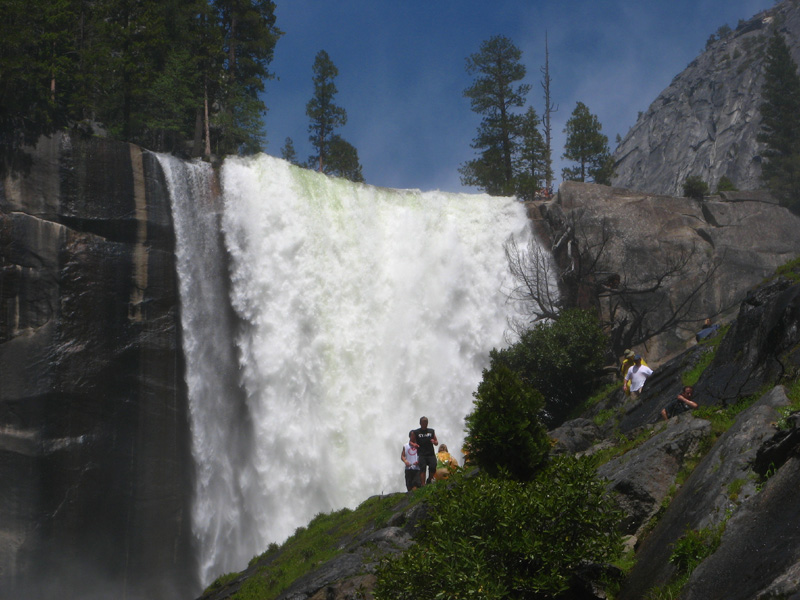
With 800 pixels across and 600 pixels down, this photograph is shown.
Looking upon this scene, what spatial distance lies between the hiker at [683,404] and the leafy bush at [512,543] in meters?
5.17

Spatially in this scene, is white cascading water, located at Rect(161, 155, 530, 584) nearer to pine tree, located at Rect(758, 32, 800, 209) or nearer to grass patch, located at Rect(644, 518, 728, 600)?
grass patch, located at Rect(644, 518, 728, 600)

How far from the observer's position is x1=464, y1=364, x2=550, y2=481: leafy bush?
31.8ft

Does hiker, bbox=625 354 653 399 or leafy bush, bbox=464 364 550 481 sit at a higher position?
hiker, bbox=625 354 653 399

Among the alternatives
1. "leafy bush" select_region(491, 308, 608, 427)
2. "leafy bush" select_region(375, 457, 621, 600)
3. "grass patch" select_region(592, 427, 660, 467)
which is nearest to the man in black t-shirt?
"grass patch" select_region(592, 427, 660, 467)

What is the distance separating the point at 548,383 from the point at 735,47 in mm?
93850

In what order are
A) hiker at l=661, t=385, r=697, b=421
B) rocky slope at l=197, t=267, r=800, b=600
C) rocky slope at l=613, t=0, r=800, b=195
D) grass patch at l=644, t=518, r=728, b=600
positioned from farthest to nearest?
rocky slope at l=613, t=0, r=800, b=195 < hiker at l=661, t=385, r=697, b=421 < grass patch at l=644, t=518, r=728, b=600 < rocky slope at l=197, t=267, r=800, b=600

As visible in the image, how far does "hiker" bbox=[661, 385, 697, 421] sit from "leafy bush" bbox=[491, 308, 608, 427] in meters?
8.55

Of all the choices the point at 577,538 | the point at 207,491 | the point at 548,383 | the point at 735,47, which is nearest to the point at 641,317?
the point at 548,383

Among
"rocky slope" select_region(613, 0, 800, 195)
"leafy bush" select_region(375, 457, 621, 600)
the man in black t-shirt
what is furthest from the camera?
"rocky slope" select_region(613, 0, 800, 195)

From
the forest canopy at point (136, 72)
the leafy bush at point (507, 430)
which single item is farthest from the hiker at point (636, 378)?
the forest canopy at point (136, 72)

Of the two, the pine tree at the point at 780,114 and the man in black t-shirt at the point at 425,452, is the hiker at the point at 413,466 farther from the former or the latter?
the pine tree at the point at 780,114

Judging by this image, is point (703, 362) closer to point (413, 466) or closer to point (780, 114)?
point (413, 466)

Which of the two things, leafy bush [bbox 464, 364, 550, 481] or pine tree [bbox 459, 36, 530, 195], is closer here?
leafy bush [bbox 464, 364, 550, 481]

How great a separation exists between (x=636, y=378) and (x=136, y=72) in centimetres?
2400
